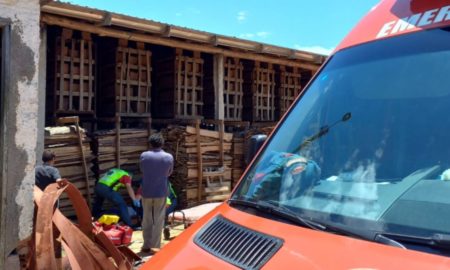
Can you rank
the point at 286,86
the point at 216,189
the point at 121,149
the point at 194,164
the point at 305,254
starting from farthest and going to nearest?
the point at 286,86
the point at 216,189
the point at 194,164
the point at 121,149
the point at 305,254

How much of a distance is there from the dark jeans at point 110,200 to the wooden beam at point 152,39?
2.82m

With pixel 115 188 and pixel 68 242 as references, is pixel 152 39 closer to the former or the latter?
pixel 115 188

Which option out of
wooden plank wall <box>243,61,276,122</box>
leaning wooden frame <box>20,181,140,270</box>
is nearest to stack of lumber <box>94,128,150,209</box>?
wooden plank wall <box>243,61,276,122</box>

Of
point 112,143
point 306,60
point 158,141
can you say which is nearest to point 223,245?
point 158,141

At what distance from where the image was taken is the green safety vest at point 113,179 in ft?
30.1

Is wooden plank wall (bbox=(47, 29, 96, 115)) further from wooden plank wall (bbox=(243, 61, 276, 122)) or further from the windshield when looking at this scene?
the windshield

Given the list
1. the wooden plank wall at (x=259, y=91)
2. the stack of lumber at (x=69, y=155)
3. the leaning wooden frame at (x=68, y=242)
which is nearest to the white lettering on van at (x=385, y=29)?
the leaning wooden frame at (x=68, y=242)

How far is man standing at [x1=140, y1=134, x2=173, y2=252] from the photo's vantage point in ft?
25.3

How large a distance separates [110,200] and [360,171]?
766 centimetres

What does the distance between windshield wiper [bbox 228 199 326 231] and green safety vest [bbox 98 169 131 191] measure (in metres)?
6.90

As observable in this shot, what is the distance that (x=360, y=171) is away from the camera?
88.8 inches

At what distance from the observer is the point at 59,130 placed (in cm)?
908

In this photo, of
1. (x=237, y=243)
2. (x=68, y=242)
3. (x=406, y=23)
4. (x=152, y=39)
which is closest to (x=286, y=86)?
(x=152, y=39)

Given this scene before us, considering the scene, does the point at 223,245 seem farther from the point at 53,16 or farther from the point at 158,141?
the point at 53,16
